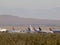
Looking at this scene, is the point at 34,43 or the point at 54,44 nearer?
the point at 54,44

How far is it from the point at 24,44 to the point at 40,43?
111 centimetres

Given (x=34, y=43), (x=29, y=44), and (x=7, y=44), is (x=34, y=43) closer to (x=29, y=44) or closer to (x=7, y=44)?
(x=29, y=44)

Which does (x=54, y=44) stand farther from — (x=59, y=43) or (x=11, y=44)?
(x=11, y=44)

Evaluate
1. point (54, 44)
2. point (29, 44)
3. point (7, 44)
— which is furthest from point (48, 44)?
point (7, 44)

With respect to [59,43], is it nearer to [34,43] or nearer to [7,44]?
[34,43]

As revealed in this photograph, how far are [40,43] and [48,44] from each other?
1035 mm

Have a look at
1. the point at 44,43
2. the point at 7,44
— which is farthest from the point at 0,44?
the point at 44,43

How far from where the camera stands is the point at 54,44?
1662 cm

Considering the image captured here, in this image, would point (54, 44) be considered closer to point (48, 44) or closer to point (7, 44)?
point (48, 44)

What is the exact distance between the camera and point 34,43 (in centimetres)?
1791

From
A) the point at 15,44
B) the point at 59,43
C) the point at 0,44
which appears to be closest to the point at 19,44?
the point at 15,44

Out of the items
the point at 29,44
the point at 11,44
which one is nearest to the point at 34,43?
the point at 29,44

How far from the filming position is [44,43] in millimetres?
17438

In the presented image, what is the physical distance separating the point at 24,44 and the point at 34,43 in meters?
0.90
